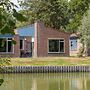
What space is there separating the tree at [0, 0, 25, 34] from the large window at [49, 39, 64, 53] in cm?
4419

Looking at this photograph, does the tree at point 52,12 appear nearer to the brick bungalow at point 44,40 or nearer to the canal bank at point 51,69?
the brick bungalow at point 44,40

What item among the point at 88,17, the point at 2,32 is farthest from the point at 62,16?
the point at 2,32

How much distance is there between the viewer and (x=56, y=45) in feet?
159

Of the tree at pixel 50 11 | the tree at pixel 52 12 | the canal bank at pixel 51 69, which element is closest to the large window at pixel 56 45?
the canal bank at pixel 51 69

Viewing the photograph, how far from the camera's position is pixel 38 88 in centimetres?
2383

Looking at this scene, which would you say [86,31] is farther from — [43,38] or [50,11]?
[50,11]

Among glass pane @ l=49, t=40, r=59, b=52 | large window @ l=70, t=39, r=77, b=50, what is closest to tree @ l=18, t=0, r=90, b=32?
large window @ l=70, t=39, r=77, b=50

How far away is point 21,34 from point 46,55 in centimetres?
389

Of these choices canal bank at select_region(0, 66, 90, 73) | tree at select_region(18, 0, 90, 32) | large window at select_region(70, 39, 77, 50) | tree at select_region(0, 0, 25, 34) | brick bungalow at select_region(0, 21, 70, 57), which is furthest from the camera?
tree at select_region(18, 0, 90, 32)

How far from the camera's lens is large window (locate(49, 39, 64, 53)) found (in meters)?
48.2

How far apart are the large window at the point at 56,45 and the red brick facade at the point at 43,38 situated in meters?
0.37

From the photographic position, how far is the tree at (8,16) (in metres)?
3.65

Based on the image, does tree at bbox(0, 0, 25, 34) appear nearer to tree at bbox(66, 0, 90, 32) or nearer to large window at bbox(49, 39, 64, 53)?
large window at bbox(49, 39, 64, 53)

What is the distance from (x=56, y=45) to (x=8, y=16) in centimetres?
4483
